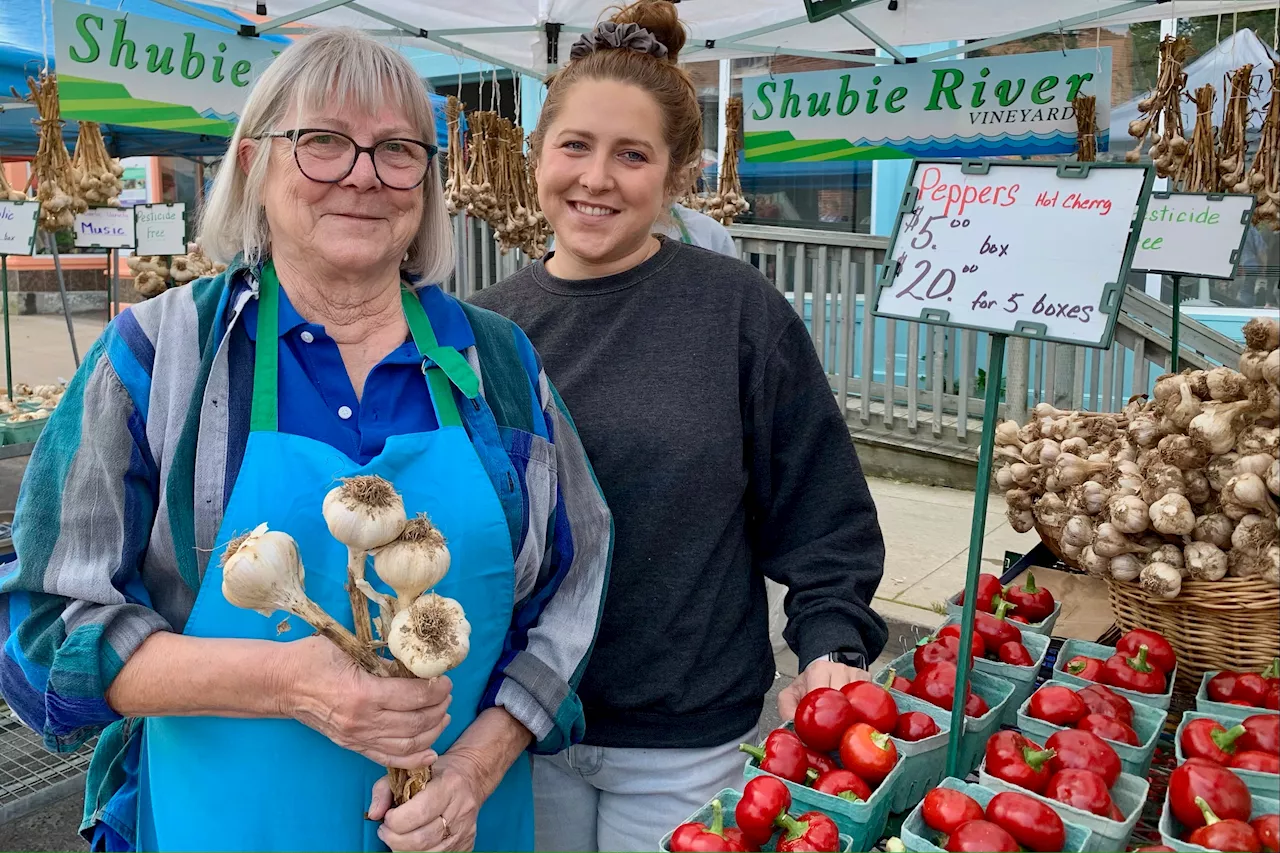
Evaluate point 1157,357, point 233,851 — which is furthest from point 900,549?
point 233,851

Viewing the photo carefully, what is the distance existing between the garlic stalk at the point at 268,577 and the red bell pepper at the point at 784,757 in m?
0.55

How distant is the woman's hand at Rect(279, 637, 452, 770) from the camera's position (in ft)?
3.84

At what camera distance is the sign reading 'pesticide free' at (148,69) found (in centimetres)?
382

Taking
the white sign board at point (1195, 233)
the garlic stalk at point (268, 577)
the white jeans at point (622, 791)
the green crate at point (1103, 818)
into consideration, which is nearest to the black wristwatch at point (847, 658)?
the white jeans at point (622, 791)

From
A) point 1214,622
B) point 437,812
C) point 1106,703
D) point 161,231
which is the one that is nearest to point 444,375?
point 437,812

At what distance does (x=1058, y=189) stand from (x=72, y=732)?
4.61 ft

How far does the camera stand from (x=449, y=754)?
4.52 ft

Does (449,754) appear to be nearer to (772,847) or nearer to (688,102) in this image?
(772,847)

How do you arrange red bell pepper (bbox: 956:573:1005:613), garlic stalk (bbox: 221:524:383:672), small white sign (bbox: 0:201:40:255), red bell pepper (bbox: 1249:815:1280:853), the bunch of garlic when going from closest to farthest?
1. garlic stalk (bbox: 221:524:383:672)
2. red bell pepper (bbox: 1249:815:1280:853)
3. the bunch of garlic
4. red bell pepper (bbox: 956:573:1005:613)
5. small white sign (bbox: 0:201:40:255)

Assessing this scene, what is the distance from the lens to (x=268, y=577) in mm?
1038

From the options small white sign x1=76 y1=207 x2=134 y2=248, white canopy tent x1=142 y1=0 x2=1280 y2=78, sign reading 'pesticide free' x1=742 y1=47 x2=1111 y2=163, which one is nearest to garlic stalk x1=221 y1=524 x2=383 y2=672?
white canopy tent x1=142 y1=0 x2=1280 y2=78

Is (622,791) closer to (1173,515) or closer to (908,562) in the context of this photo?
(1173,515)

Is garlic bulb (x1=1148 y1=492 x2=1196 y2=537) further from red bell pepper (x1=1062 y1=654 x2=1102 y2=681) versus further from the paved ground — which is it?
the paved ground

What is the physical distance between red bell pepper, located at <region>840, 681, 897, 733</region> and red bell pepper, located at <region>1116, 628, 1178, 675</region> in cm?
47
